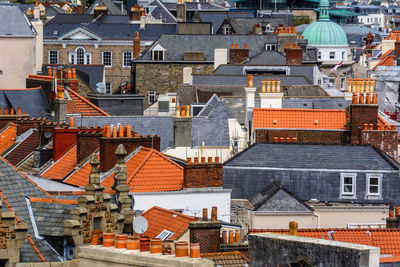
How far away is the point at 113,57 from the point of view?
121 metres

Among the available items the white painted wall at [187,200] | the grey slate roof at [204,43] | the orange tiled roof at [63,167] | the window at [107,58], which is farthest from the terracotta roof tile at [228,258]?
the window at [107,58]

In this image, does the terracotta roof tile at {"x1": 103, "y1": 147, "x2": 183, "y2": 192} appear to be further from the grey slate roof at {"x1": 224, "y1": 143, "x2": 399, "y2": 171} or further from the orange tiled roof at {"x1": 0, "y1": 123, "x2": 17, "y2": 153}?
the orange tiled roof at {"x1": 0, "y1": 123, "x2": 17, "y2": 153}

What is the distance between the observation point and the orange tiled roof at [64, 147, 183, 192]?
39.3m

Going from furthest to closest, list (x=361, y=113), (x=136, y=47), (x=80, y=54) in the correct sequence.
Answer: (x=80, y=54)
(x=136, y=47)
(x=361, y=113)

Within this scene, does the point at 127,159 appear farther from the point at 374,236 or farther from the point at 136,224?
the point at 136,224

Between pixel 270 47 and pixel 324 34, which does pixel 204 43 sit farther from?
pixel 324 34

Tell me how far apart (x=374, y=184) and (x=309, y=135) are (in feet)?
27.7

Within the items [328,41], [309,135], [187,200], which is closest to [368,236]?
[187,200]

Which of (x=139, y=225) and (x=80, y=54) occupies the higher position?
(x=80, y=54)

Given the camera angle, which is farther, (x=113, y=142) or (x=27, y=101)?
(x=27, y=101)

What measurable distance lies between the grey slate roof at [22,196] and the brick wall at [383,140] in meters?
30.4

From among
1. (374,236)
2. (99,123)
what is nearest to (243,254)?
(374,236)

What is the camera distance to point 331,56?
131000 mm

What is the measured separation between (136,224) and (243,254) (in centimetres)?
799
